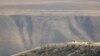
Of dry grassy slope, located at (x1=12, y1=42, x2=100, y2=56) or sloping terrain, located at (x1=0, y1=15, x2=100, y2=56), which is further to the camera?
sloping terrain, located at (x1=0, y1=15, x2=100, y2=56)

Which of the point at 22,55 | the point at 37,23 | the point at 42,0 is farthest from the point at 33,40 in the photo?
the point at 22,55

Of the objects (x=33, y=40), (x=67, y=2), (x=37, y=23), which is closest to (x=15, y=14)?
(x=37, y=23)

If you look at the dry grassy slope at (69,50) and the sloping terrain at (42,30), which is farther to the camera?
the sloping terrain at (42,30)

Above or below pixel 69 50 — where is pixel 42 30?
below

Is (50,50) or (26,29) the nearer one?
(50,50)

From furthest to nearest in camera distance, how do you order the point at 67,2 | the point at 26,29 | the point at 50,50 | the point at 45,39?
the point at 67,2
the point at 26,29
the point at 45,39
the point at 50,50

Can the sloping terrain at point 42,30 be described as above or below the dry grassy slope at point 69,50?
below

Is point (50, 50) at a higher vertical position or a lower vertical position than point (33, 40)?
higher

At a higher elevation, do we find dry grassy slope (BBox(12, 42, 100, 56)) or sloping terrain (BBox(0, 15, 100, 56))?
dry grassy slope (BBox(12, 42, 100, 56))

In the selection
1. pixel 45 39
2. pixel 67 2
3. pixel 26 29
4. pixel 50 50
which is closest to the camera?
pixel 50 50

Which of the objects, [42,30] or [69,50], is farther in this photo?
[42,30]

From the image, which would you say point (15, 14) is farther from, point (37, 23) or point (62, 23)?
point (62, 23)
